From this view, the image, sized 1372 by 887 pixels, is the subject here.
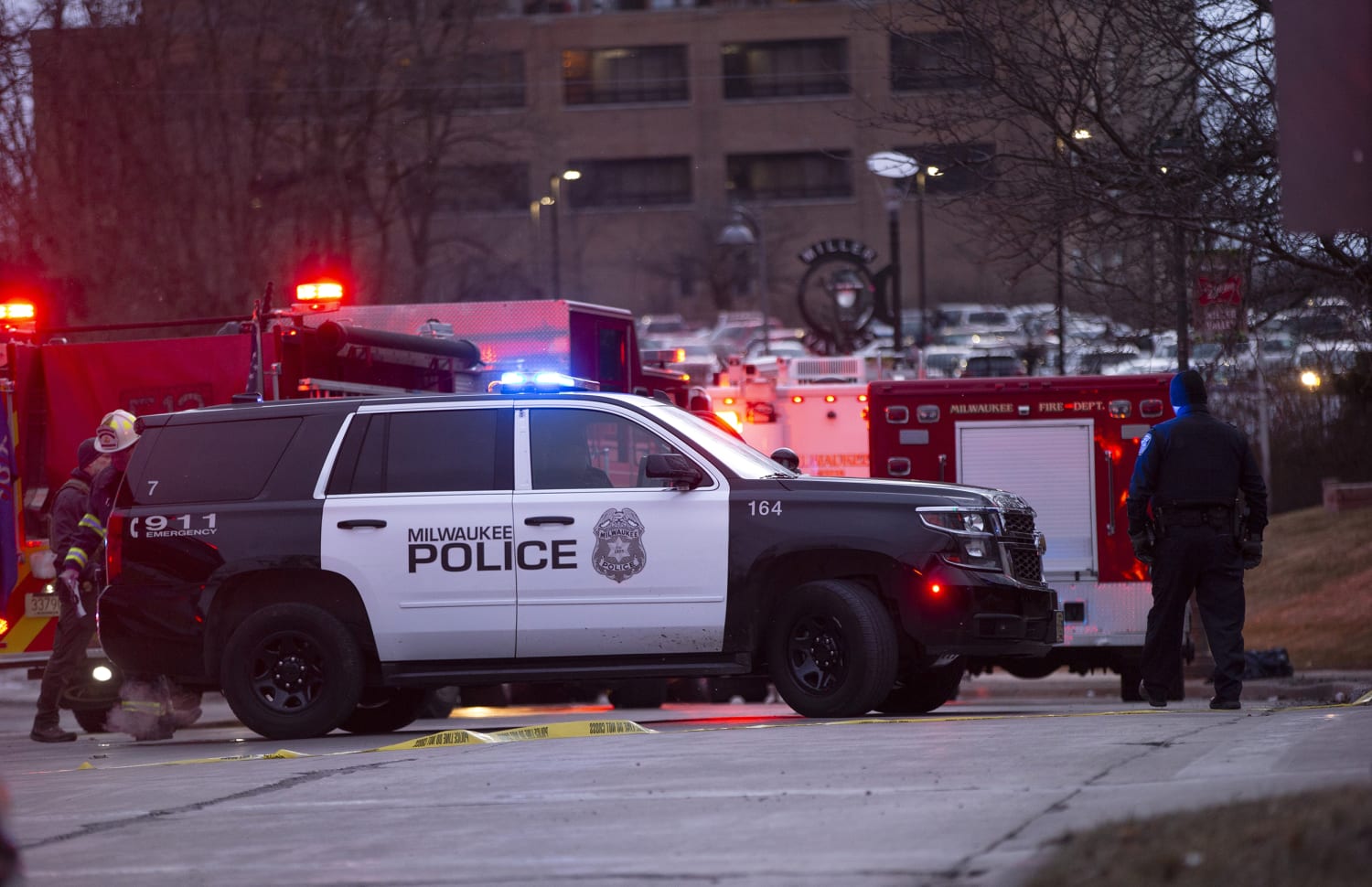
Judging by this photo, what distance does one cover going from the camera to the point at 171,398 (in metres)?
14.6

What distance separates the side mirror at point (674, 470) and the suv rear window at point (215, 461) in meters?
2.22

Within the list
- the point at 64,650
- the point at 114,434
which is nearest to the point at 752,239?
the point at 114,434

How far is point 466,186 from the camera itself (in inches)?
1713

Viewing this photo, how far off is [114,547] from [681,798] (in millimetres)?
5218

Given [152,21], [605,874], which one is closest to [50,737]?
[605,874]

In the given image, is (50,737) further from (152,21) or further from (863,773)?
(152,21)

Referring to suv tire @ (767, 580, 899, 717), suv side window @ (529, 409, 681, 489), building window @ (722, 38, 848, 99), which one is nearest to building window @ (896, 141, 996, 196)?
suv side window @ (529, 409, 681, 489)

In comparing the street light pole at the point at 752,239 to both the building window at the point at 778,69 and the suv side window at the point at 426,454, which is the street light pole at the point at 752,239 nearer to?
the building window at the point at 778,69

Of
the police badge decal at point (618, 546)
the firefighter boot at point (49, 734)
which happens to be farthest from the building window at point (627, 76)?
the police badge decal at point (618, 546)

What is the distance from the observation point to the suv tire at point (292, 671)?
10930mm

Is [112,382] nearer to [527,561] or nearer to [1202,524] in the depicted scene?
[527,561]

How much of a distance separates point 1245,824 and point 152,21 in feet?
91.2

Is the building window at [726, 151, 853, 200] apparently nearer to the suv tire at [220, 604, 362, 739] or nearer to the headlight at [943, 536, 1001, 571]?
the suv tire at [220, 604, 362, 739]

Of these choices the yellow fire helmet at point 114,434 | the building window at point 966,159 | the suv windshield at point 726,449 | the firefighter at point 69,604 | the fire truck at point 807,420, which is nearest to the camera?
the suv windshield at point 726,449
